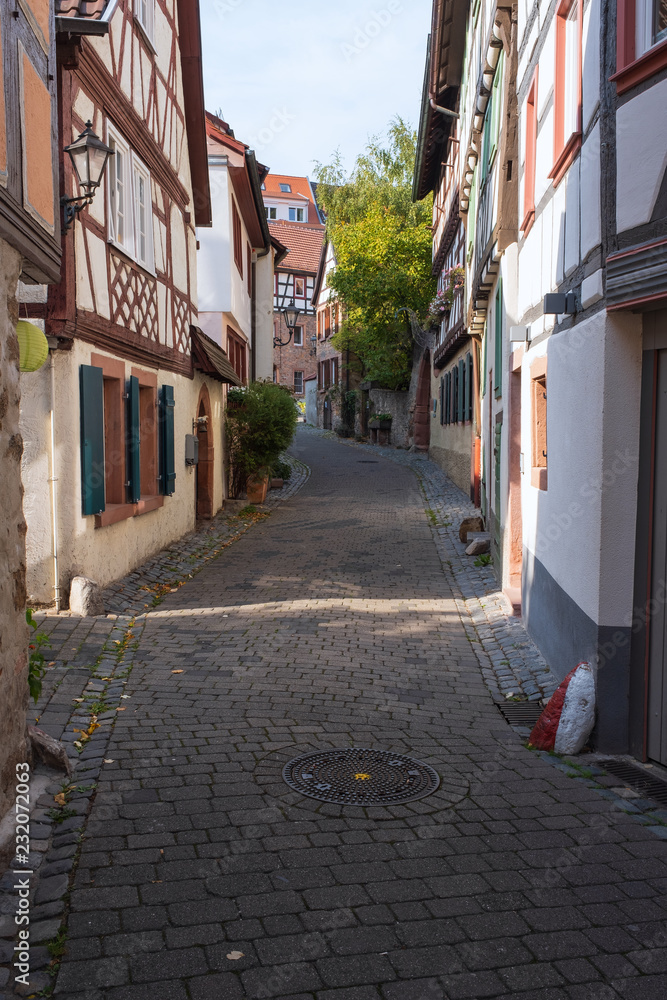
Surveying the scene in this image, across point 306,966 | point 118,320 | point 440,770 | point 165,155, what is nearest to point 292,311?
point 165,155

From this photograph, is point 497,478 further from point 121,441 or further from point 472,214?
point 472,214

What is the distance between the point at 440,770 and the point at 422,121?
2118cm

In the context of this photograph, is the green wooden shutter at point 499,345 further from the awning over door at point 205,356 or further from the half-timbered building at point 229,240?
Answer: the half-timbered building at point 229,240

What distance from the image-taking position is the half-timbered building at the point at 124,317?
788 cm

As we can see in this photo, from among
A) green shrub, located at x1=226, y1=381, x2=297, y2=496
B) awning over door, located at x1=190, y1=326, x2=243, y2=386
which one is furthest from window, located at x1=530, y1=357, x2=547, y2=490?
green shrub, located at x1=226, y1=381, x2=297, y2=496

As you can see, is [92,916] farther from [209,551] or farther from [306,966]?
[209,551]

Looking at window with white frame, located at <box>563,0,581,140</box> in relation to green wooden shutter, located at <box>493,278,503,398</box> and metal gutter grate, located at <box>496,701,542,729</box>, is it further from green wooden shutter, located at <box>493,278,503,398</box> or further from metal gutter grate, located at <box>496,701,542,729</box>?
green wooden shutter, located at <box>493,278,503,398</box>

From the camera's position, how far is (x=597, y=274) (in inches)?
197

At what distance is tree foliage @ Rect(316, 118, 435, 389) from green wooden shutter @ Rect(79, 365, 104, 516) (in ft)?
71.0

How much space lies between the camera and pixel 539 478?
7.15m

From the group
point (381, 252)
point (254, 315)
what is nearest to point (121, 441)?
point (254, 315)

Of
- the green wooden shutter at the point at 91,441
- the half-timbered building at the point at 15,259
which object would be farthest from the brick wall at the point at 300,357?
the half-timbered building at the point at 15,259

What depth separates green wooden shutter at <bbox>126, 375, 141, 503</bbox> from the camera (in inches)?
386

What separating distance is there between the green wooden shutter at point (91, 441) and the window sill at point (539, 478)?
4096 mm
